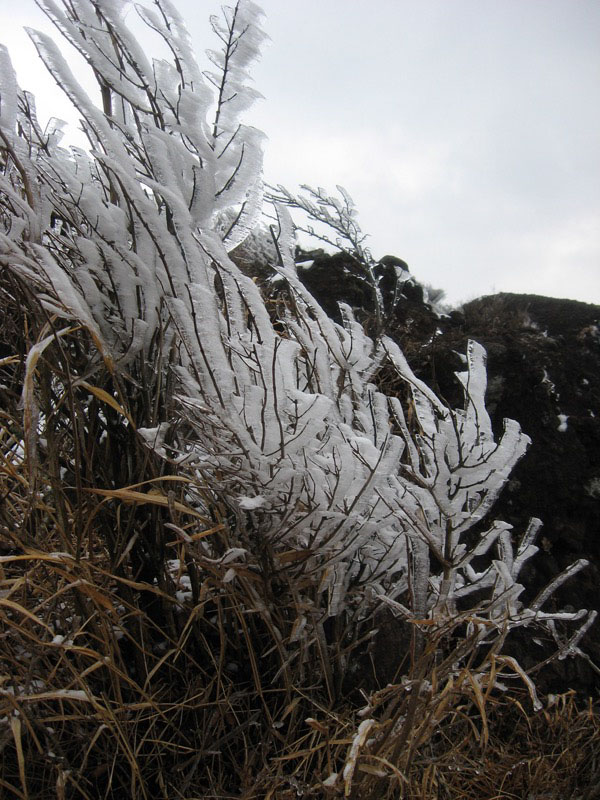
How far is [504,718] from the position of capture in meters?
1.47

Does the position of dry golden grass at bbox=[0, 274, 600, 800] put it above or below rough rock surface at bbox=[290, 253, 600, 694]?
below

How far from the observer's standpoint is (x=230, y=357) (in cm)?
93

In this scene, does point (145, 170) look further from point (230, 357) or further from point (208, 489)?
point (208, 489)

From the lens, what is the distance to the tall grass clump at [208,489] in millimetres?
913

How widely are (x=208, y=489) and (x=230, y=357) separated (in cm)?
29

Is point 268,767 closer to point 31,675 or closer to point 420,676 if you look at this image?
point 420,676

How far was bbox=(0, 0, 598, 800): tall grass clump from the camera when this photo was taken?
3.00 feet

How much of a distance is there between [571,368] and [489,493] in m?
1.77

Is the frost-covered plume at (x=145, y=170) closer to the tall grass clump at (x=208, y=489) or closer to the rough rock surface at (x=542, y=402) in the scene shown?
the tall grass clump at (x=208, y=489)

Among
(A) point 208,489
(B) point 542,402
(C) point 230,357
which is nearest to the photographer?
(C) point 230,357

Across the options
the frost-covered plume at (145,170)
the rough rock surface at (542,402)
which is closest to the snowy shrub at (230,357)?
the frost-covered plume at (145,170)

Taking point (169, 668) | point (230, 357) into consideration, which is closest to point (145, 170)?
point (230, 357)

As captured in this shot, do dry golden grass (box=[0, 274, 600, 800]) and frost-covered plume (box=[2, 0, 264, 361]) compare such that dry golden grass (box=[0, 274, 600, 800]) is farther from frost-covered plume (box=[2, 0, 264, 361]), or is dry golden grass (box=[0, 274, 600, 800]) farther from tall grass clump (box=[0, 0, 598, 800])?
frost-covered plume (box=[2, 0, 264, 361])

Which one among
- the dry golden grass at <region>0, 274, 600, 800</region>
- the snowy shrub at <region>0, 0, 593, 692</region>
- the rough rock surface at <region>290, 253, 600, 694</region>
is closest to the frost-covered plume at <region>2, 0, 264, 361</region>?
the snowy shrub at <region>0, 0, 593, 692</region>
